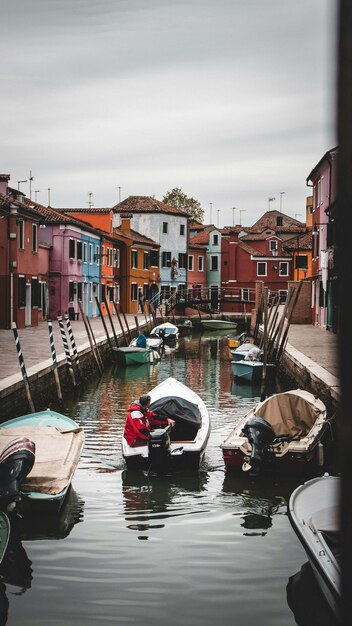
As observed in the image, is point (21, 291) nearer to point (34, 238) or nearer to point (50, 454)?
point (34, 238)

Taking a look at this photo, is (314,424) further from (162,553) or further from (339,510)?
(339,510)

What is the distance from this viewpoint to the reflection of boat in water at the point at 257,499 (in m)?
8.44

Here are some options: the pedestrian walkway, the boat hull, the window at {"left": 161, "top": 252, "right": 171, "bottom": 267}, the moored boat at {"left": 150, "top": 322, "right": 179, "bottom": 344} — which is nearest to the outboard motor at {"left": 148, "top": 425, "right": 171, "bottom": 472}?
the pedestrian walkway

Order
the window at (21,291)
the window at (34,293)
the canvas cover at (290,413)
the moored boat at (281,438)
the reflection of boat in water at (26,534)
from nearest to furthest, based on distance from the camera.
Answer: the reflection of boat in water at (26,534)
the moored boat at (281,438)
the canvas cover at (290,413)
the window at (21,291)
the window at (34,293)

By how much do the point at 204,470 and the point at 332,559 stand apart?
5.21m

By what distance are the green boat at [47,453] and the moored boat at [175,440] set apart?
35.8 inches

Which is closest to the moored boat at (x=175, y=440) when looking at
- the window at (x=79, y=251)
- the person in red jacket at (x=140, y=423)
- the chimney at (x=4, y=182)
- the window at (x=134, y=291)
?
the person in red jacket at (x=140, y=423)

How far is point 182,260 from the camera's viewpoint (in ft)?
192

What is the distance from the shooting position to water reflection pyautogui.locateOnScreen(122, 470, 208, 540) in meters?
8.61

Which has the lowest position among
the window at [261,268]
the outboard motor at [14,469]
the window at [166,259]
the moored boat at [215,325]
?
the moored boat at [215,325]

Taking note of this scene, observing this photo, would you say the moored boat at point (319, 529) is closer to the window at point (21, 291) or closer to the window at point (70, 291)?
the window at point (21, 291)

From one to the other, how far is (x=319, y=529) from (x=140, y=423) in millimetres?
4680

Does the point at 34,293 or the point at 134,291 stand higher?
the point at 34,293

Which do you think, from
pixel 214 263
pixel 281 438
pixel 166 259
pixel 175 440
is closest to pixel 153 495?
pixel 175 440
